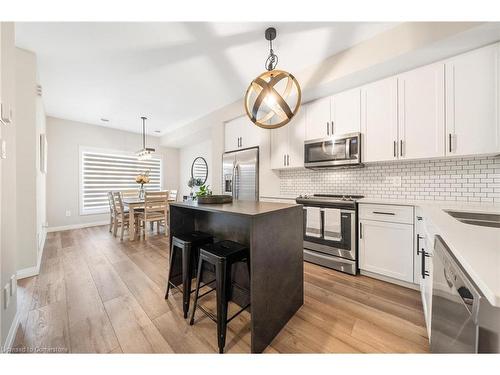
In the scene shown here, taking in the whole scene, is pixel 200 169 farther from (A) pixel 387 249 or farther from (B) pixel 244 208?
(A) pixel 387 249

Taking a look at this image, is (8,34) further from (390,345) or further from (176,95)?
(390,345)

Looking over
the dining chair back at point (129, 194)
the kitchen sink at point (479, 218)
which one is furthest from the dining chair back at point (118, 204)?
the kitchen sink at point (479, 218)

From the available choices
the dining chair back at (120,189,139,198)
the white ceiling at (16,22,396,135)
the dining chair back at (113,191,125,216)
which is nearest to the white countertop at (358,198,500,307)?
the white ceiling at (16,22,396,135)

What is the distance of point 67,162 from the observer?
4617 millimetres

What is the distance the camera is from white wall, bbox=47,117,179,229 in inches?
174

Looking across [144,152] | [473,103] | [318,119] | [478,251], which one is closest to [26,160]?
[144,152]

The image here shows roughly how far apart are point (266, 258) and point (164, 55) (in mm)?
2589

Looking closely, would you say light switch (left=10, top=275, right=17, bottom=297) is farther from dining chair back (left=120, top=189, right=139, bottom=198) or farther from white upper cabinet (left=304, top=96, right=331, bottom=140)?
dining chair back (left=120, top=189, right=139, bottom=198)

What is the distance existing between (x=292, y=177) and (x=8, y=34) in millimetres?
3368

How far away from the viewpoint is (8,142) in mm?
1355

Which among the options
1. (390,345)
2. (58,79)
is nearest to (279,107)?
(390,345)

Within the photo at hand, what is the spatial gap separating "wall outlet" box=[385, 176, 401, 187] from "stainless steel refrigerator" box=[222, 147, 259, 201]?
6.27 feet

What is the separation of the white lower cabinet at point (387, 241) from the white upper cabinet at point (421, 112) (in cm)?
66

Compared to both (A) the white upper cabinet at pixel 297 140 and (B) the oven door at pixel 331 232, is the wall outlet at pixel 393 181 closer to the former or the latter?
(B) the oven door at pixel 331 232
